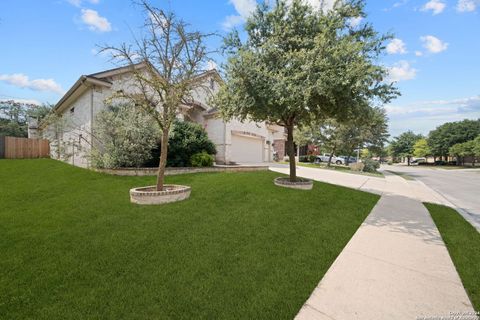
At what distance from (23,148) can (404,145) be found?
73.4 m

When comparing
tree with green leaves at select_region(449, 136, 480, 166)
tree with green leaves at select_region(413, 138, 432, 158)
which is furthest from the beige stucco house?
tree with green leaves at select_region(413, 138, 432, 158)

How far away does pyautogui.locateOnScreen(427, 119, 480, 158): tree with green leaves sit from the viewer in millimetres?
46062

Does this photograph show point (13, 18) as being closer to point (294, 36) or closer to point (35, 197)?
point (35, 197)

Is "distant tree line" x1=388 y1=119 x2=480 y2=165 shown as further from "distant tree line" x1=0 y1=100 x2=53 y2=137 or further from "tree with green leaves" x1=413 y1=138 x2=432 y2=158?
"distant tree line" x1=0 y1=100 x2=53 y2=137

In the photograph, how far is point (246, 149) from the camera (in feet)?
61.4

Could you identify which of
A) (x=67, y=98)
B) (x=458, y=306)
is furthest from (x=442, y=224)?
(x=67, y=98)

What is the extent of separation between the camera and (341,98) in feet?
23.5

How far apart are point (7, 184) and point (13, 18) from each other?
5.67m

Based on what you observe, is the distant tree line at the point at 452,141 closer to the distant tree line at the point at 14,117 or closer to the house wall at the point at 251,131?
the house wall at the point at 251,131

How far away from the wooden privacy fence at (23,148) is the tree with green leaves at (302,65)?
16.9 m

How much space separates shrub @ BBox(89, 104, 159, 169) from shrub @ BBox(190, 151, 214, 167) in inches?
76.7

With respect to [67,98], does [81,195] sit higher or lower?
lower

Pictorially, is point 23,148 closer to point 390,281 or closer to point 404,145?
point 390,281

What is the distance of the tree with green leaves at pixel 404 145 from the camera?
59.4 m
